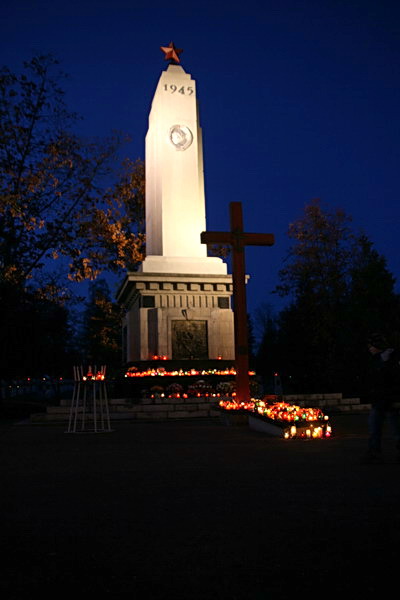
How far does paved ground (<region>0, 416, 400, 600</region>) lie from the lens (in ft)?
9.71

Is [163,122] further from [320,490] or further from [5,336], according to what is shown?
[320,490]

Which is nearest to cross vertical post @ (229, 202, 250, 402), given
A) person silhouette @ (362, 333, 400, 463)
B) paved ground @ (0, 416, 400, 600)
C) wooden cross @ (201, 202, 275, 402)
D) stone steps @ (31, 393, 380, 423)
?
wooden cross @ (201, 202, 275, 402)

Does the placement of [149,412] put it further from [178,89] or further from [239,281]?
[178,89]

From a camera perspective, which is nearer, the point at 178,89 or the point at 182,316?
the point at 182,316

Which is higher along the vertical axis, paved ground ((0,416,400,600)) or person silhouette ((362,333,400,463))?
person silhouette ((362,333,400,463))

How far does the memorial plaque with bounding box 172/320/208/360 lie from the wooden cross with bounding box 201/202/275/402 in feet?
19.6

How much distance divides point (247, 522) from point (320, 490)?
1334 millimetres

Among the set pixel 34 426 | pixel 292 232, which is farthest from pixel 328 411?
pixel 292 232

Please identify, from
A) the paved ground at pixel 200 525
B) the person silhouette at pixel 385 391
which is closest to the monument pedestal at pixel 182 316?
the paved ground at pixel 200 525

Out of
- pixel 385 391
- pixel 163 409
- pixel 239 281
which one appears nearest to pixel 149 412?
pixel 163 409

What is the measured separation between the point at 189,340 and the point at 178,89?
10.2 meters

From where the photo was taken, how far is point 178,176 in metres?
22.3

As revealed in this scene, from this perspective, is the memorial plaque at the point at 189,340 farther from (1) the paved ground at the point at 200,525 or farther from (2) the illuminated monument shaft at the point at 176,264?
(1) the paved ground at the point at 200,525

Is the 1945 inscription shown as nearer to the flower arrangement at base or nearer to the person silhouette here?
the flower arrangement at base
